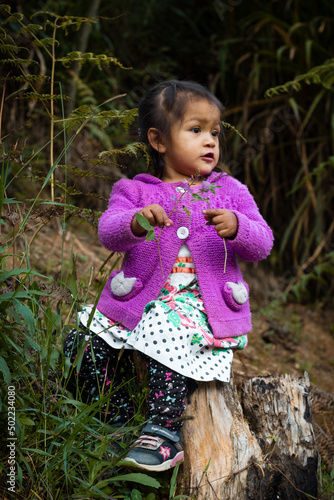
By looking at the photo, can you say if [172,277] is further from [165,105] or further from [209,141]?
[165,105]

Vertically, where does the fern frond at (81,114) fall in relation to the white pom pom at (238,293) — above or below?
above

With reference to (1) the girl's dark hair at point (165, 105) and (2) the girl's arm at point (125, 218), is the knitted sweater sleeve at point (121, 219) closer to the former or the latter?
(2) the girl's arm at point (125, 218)

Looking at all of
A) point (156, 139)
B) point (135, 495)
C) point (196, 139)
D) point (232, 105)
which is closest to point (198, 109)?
point (196, 139)

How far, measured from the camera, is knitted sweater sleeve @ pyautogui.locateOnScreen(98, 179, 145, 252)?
74.8 inches

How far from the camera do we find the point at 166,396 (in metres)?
1.73

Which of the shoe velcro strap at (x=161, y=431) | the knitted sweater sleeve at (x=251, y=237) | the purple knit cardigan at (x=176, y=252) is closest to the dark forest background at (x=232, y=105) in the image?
the purple knit cardigan at (x=176, y=252)

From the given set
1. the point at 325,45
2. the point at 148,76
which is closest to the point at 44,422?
the point at 148,76

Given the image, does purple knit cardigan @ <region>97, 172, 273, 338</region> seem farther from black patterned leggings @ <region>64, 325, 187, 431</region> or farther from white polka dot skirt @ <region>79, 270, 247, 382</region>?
black patterned leggings @ <region>64, 325, 187, 431</region>

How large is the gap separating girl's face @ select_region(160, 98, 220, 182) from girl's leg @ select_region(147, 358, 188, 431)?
33.3 inches

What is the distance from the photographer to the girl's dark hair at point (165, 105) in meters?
2.13

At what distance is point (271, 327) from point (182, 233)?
1.88 meters

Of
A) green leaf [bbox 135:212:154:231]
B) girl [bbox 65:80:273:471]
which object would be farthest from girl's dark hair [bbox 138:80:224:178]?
green leaf [bbox 135:212:154:231]

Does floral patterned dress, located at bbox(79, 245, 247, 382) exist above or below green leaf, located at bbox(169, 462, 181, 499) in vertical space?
above

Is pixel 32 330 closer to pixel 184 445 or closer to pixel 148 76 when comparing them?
pixel 184 445
